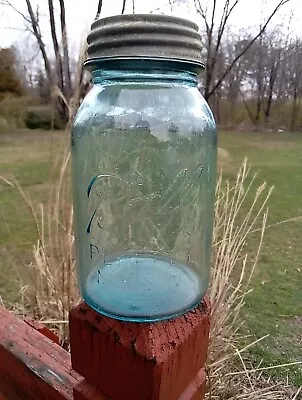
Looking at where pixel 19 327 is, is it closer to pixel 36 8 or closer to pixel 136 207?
pixel 136 207

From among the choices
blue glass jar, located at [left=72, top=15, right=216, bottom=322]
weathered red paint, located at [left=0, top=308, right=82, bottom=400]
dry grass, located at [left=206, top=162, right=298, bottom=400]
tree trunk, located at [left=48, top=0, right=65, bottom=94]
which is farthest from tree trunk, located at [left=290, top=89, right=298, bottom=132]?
weathered red paint, located at [left=0, top=308, right=82, bottom=400]

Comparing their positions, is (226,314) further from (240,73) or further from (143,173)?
(240,73)

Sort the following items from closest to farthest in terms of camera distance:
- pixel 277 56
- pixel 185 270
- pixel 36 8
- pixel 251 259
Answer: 1. pixel 185 270
2. pixel 36 8
3. pixel 251 259
4. pixel 277 56

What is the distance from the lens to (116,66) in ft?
0.81

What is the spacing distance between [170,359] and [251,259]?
1548 millimetres

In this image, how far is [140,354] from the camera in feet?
0.75

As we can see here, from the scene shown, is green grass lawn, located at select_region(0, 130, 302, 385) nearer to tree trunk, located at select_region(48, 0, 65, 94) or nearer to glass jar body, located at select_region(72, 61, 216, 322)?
tree trunk, located at select_region(48, 0, 65, 94)

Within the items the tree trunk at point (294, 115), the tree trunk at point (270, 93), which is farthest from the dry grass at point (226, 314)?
the tree trunk at point (294, 115)

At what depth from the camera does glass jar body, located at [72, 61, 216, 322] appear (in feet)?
0.89

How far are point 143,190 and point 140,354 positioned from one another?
0.19m

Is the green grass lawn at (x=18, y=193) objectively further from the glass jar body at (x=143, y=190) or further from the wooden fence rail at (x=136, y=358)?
the wooden fence rail at (x=136, y=358)

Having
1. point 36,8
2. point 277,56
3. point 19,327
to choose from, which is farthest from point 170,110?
point 277,56

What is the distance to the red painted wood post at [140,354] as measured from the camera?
0.23m

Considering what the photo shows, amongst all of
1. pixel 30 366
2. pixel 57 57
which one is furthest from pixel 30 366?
pixel 57 57
